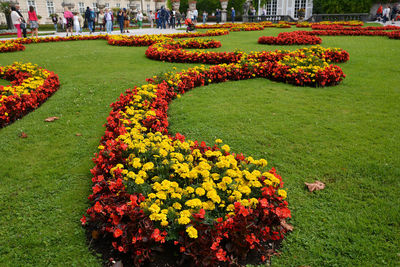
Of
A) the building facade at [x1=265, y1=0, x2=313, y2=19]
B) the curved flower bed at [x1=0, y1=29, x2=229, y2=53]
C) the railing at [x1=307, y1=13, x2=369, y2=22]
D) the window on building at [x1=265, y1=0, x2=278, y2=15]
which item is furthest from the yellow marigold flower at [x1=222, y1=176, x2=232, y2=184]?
the window on building at [x1=265, y1=0, x2=278, y2=15]

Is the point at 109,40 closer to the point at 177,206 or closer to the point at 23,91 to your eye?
the point at 23,91

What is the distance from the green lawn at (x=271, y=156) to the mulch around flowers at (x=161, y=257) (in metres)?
0.09

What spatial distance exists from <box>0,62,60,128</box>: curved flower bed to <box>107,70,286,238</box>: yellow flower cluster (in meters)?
2.80

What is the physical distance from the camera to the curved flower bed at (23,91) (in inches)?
188

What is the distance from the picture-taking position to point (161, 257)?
225cm

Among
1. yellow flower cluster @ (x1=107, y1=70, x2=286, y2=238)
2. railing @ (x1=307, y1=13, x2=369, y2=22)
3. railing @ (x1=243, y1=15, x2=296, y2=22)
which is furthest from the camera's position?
railing @ (x1=243, y1=15, x2=296, y2=22)

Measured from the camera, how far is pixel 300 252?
2344mm

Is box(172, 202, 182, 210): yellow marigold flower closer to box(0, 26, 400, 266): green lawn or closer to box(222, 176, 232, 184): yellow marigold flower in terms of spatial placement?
box(222, 176, 232, 184): yellow marigold flower

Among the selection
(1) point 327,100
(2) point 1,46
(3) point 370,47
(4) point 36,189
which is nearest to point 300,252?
(4) point 36,189

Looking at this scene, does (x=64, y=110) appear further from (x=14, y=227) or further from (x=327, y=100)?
(x=327, y=100)

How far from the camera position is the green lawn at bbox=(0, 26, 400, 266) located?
242 centimetres

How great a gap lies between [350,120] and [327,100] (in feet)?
3.37

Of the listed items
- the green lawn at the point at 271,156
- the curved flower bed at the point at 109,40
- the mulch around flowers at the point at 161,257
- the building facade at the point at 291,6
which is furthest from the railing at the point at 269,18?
the mulch around flowers at the point at 161,257

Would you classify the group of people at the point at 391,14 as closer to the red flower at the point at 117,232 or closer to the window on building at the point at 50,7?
the red flower at the point at 117,232
